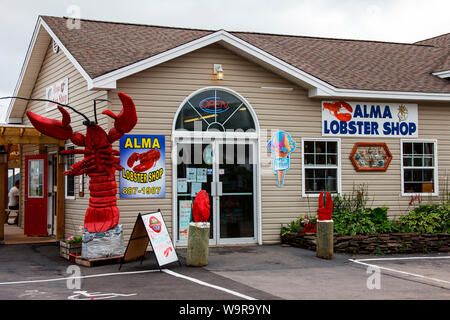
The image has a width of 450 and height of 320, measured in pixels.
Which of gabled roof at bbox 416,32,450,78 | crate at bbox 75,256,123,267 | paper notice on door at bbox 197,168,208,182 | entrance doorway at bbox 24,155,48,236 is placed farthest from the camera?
gabled roof at bbox 416,32,450,78

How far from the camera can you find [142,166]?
37.9ft

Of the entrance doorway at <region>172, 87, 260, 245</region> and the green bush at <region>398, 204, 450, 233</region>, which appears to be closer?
the entrance doorway at <region>172, 87, 260, 245</region>

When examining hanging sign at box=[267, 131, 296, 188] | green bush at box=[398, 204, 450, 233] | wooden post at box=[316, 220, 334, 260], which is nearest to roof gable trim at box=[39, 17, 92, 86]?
hanging sign at box=[267, 131, 296, 188]

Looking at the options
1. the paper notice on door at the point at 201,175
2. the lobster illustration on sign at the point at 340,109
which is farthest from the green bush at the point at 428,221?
the paper notice on door at the point at 201,175

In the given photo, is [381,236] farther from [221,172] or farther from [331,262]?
[221,172]

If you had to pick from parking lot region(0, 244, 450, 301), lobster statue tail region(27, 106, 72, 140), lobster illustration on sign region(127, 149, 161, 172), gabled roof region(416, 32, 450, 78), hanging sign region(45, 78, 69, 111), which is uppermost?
gabled roof region(416, 32, 450, 78)

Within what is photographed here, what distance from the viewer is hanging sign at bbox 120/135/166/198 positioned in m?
11.4

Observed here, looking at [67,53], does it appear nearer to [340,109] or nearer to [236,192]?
[236,192]

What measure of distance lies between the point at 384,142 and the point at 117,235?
705 centimetres

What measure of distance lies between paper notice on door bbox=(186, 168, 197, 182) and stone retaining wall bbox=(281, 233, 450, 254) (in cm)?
249

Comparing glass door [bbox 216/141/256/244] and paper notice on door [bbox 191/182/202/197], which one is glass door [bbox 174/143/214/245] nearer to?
paper notice on door [bbox 191/182/202/197]

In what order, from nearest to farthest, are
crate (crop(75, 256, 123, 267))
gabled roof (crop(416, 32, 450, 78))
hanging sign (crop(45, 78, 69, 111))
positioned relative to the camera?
1. crate (crop(75, 256, 123, 267))
2. hanging sign (crop(45, 78, 69, 111))
3. gabled roof (crop(416, 32, 450, 78))

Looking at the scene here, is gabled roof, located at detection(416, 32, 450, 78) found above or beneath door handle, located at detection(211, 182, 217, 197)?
above

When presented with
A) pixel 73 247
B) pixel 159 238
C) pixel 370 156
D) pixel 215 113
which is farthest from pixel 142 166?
pixel 370 156
